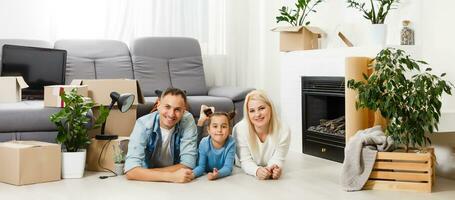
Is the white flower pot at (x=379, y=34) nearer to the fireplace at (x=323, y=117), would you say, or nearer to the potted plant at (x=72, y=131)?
the fireplace at (x=323, y=117)

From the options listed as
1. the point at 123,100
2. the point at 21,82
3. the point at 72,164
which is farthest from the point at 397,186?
the point at 21,82

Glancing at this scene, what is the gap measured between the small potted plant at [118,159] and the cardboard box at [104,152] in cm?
2

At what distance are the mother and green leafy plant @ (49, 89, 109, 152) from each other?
96 centimetres

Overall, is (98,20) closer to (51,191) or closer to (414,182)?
(51,191)

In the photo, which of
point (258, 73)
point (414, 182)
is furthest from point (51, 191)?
point (258, 73)

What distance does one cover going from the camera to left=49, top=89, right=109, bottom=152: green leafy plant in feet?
12.2

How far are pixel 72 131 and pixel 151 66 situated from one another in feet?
6.03

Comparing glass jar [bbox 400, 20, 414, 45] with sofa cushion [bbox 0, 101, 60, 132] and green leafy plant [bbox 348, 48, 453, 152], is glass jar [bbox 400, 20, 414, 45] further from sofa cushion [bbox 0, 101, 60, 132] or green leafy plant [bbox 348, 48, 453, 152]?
sofa cushion [bbox 0, 101, 60, 132]

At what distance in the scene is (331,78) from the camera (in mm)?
4477

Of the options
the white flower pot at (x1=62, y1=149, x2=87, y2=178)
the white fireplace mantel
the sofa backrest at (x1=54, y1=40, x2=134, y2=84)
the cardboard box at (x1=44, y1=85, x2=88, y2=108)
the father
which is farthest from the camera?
the sofa backrest at (x1=54, y1=40, x2=134, y2=84)

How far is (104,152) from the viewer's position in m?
3.92

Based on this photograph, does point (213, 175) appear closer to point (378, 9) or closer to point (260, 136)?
point (260, 136)

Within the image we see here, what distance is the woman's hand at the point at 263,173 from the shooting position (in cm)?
366

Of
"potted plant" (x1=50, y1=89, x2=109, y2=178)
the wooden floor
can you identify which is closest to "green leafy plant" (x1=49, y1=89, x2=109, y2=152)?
"potted plant" (x1=50, y1=89, x2=109, y2=178)
